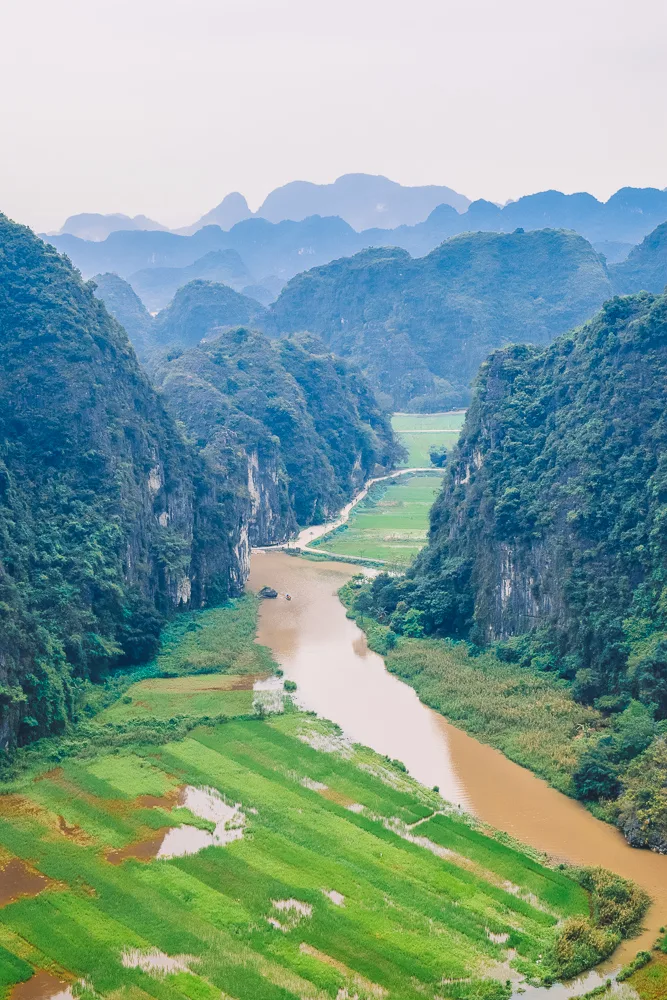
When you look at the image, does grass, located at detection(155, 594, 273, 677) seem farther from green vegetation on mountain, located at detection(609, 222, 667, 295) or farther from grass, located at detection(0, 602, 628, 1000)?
green vegetation on mountain, located at detection(609, 222, 667, 295)

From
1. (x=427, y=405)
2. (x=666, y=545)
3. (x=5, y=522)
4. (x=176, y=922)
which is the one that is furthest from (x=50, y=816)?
(x=427, y=405)

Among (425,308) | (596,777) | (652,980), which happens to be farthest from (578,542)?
(425,308)

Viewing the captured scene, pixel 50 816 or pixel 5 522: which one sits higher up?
pixel 5 522

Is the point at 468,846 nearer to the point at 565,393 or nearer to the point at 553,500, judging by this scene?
the point at 553,500

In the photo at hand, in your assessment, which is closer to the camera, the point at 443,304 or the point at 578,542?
the point at 578,542

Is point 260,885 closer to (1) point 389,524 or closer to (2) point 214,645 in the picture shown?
(2) point 214,645

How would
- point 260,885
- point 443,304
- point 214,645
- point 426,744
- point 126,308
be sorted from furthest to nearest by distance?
1. point 126,308
2. point 443,304
3. point 214,645
4. point 426,744
5. point 260,885

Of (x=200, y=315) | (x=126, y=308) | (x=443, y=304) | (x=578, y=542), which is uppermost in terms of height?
(x=126, y=308)
